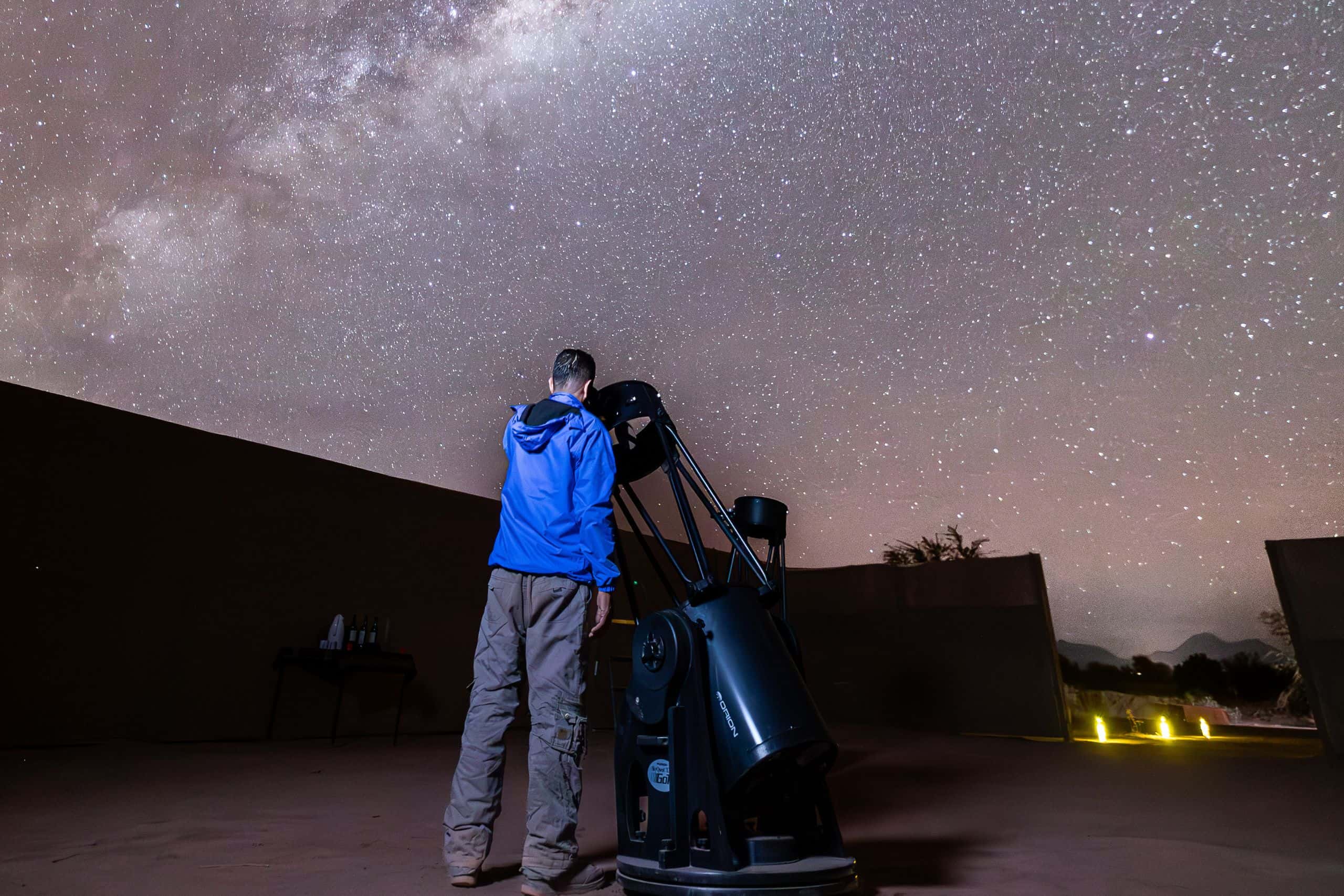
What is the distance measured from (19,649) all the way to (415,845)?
12.6 feet

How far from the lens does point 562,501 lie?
86.5 inches

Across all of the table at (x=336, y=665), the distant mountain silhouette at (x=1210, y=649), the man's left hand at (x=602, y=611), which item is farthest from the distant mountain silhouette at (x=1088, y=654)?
the man's left hand at (x=602, y=611)

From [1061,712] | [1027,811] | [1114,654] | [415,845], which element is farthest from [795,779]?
[1114,654]

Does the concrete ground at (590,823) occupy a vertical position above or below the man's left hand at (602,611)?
below

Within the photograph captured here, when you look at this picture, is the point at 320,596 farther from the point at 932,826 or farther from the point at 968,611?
the point at 968,611

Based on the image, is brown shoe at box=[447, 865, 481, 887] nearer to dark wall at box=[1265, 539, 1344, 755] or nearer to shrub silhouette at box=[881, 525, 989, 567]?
dark wall at box=[1265, 539, 1344, 755]

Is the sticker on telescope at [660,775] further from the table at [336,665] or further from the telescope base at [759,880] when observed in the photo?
the table at [336,665]

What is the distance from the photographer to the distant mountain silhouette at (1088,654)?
9.91 metres

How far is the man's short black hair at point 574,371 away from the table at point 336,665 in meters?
4.05

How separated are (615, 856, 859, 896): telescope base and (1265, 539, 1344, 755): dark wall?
222 inches

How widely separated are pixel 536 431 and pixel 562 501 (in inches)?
9.1

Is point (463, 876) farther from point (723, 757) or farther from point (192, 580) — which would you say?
point (192, 580)

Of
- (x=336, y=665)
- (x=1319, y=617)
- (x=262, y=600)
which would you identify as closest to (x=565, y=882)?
(x=336, y=665)

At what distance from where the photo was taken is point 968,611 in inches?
288
